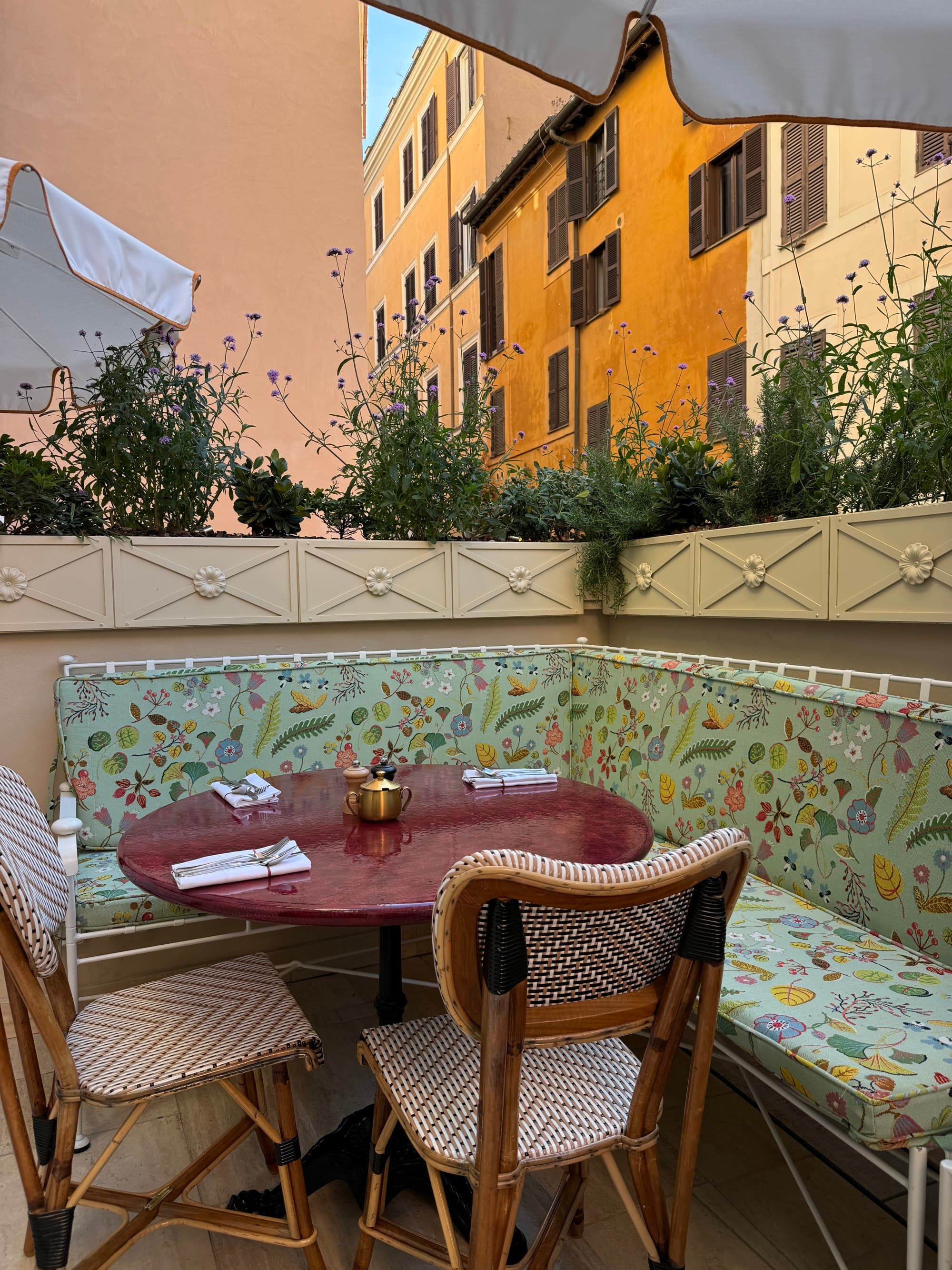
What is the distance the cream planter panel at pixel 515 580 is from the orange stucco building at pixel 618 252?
11.1 ft

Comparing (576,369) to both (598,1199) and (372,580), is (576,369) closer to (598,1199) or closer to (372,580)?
(372,580)

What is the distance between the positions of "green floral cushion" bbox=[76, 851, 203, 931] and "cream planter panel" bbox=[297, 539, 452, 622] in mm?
1157

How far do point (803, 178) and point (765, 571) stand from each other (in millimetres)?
6056

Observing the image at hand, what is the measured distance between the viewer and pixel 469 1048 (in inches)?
56.3

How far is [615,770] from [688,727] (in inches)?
18.2

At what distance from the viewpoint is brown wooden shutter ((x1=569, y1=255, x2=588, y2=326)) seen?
10250 millimetres

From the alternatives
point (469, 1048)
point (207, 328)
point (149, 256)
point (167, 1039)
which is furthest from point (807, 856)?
point (207, 328)

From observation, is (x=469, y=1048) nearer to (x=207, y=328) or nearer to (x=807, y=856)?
(x=807, y=856)

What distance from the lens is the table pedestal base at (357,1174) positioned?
166 cm

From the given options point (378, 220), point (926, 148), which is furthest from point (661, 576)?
point (378, 220)

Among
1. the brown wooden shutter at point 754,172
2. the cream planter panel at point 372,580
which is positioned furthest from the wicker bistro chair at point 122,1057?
the brown wooden shutter at point 754,172

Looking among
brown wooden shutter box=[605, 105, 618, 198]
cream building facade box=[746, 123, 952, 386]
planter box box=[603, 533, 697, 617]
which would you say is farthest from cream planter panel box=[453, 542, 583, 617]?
brown wooden shutter box=[605, 105, 618, 198]

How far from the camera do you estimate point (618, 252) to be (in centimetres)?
970

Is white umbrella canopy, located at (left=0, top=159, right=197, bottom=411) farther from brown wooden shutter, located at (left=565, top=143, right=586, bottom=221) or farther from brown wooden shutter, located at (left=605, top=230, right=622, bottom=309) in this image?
brown wooden shutter, located at (left=565, top=143, right=586, bottom=221)
